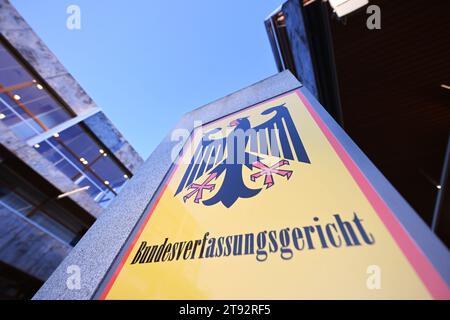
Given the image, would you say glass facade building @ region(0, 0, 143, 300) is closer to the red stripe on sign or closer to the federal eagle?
the federal eagle

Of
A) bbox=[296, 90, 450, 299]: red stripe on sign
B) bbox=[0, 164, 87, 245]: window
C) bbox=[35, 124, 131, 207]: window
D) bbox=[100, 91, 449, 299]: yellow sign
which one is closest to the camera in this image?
bbox=[296, 90, 450, 299]: red stripe on sign

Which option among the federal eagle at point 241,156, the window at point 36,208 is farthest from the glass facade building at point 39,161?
the federal eagle at point 241,156

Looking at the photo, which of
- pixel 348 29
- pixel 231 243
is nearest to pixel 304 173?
pixel 231 243

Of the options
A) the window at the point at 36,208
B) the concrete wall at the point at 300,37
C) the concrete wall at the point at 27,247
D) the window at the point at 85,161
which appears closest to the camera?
the concrete wall at the point at 300,37

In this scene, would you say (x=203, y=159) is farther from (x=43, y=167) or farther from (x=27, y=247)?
(x=43, y=167)

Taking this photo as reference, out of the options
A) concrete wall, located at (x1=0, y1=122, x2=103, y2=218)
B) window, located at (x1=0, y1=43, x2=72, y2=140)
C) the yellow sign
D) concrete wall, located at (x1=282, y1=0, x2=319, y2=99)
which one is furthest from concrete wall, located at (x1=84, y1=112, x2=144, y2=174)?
the yellow sign

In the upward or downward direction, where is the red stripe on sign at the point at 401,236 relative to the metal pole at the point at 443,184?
upward

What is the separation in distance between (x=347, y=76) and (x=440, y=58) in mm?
1255

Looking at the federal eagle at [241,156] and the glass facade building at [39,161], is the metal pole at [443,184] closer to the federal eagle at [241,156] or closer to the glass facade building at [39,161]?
the federal eagle at [241,156]

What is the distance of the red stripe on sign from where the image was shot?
0.67 meters

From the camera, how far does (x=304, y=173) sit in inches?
51.2

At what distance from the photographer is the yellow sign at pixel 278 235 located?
79 centimetres
